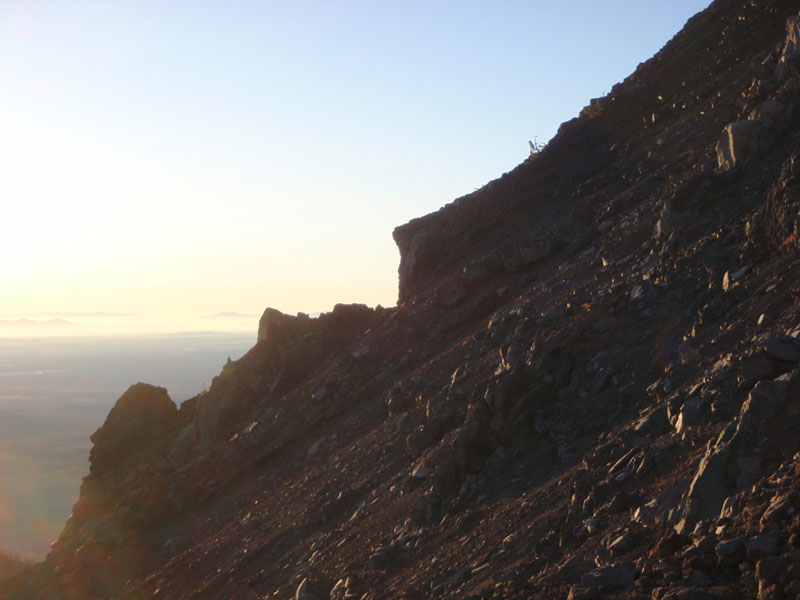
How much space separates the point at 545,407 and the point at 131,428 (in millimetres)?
18428

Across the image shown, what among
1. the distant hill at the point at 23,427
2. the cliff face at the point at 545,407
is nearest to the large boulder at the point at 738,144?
the cliff face at the point at 545,407

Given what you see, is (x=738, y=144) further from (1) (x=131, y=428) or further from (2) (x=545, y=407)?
(1) (x=131, y=428)

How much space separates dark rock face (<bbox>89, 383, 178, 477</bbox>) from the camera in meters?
28.2

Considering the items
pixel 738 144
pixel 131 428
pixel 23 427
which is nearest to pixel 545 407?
pixel 738 144

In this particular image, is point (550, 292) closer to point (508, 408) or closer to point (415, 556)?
point (508, 408)

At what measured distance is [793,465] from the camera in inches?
340

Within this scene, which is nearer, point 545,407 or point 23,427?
point 545,407

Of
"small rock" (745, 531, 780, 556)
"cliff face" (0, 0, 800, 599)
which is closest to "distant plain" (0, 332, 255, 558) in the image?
"cliff face" (0, 0, 800, 599)

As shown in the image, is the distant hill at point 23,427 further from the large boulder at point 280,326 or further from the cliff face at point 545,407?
the large boulder at point 280,326

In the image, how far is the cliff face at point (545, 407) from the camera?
948 cm

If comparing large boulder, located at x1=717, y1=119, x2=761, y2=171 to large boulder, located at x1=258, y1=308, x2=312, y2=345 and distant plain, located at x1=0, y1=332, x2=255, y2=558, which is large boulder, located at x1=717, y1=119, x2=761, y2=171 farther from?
distant plain, located at x1=0, y1=332, x2=255, y2=558

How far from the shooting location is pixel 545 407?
14266 millimetres

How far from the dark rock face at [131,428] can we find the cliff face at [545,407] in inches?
3.2

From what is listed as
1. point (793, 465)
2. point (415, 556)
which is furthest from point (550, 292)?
point (793, 465)
